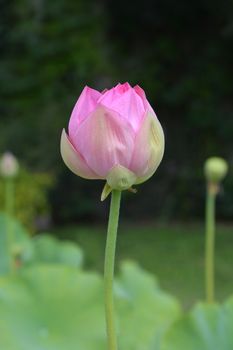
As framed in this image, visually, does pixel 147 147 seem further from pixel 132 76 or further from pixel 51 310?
pixel 132 76

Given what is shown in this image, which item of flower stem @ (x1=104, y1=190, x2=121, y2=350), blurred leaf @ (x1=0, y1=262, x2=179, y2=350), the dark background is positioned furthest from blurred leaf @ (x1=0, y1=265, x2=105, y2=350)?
the dark background

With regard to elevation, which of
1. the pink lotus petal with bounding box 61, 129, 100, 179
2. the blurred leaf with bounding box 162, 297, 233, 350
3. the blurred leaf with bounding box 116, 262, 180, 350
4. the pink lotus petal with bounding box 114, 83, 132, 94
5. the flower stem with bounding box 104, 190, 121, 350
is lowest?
the flower stem with bounding box 104, 190, 121, 350

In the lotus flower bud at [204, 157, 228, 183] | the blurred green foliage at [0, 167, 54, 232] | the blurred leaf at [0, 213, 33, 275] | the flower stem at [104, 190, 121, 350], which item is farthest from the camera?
the blurred green foliage at [0, 167, 54, 232]

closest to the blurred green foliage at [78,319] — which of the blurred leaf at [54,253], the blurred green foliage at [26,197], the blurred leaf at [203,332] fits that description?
the blurred leaf at [203,332]

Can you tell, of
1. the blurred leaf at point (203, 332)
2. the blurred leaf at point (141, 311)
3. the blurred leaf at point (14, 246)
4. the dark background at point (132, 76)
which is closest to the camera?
the blurred leaf at point (203, 332)

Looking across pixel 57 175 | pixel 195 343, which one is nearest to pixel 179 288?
pixel 57 175

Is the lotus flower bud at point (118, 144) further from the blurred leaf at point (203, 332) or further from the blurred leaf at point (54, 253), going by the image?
the blurred leaf at point (54, 253)

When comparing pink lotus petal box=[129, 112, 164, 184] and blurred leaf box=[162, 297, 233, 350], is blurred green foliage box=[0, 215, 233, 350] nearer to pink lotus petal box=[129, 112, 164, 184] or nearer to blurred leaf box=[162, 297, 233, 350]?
blurred leaf box=[162, 297, 233, 350]
